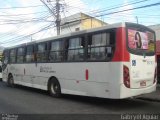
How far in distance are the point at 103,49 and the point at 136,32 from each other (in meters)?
1.35

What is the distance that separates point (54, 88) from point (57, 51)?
1.80m

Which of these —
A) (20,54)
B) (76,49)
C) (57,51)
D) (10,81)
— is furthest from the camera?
(10,81)

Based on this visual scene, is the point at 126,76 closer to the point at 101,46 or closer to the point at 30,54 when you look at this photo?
the point at 101,46

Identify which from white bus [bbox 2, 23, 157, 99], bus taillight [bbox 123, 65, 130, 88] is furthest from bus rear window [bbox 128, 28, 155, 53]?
bus taillight [bbox 123, 65, 130, 88]

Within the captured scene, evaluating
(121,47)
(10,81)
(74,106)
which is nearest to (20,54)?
(10,81)

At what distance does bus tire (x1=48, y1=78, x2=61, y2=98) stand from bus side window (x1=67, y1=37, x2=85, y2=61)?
1.69 m

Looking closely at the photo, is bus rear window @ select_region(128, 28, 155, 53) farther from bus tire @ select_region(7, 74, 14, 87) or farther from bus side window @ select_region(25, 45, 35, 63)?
bus tire @ select_region(7, 74, 14, 87)

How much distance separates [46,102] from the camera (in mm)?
13336

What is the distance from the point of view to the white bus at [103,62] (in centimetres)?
1095

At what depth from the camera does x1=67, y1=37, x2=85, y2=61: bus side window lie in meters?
12.7

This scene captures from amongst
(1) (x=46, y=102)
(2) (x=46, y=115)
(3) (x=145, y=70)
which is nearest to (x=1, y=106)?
(1) (x=46, y=102)

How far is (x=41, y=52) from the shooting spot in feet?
52.9

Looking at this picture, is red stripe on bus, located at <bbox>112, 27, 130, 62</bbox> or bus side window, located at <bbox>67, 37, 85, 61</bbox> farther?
bus side window, located at <bbox>67, 37, 85, 61</bbox>

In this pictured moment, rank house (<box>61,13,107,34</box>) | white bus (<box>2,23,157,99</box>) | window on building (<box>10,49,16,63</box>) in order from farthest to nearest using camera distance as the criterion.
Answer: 1. house (<box>61,13,107,34</box>)
2. window on building (<box>10,49,16,63</box>)
3. white bus (<box>2,23,157,99</box>)
